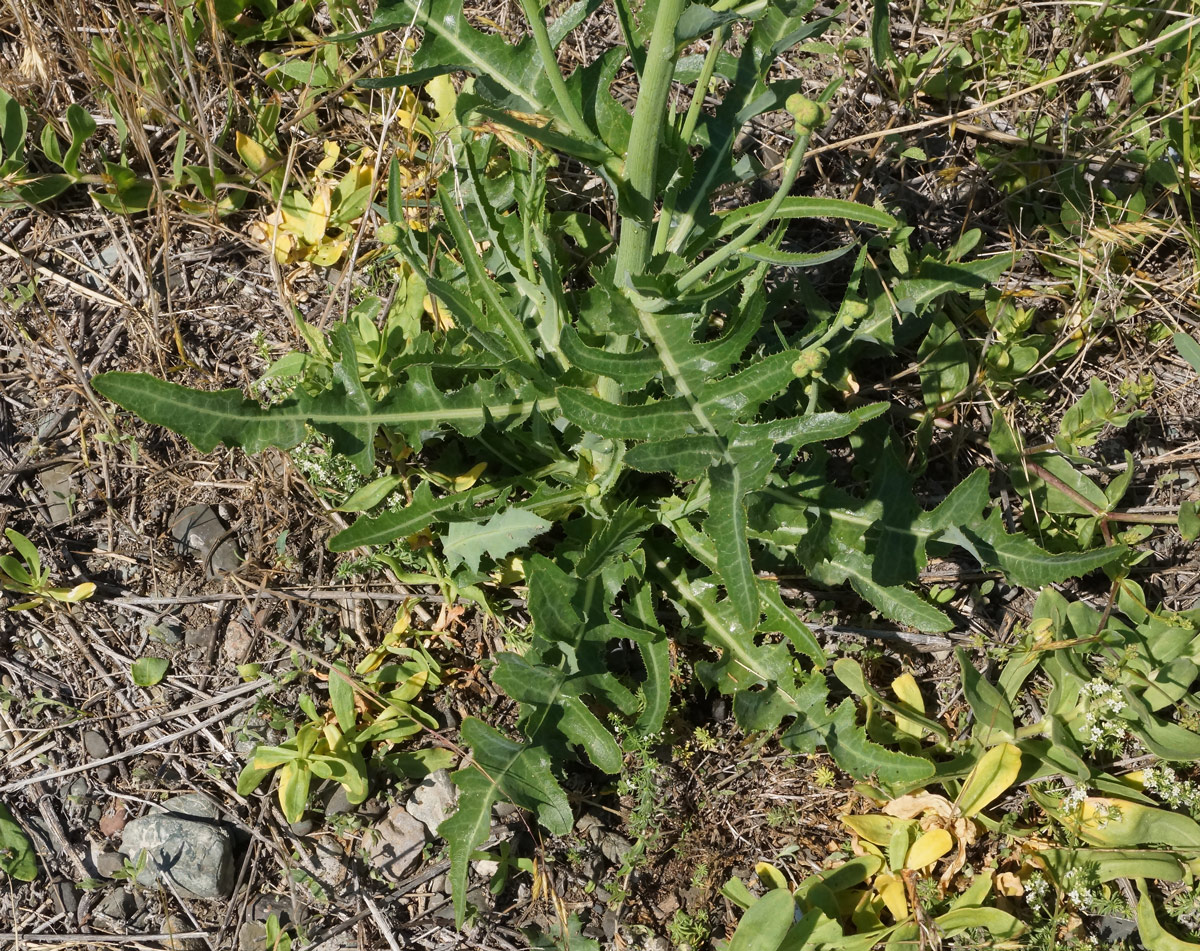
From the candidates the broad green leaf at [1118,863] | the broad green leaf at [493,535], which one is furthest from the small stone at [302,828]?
the broad green leaf at [1118,863]

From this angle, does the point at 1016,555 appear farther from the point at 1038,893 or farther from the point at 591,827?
the point at 591,827

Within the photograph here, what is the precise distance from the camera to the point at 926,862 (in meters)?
2.88

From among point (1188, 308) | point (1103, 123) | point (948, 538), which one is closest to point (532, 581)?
point (948, 538)

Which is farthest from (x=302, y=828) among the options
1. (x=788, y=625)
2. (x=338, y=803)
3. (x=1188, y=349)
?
(x=1188, y=349)

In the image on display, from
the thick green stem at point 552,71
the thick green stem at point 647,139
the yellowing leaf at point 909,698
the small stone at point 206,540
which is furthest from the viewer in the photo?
the small stone at point 206,540

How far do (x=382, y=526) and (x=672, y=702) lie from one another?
3.47ft

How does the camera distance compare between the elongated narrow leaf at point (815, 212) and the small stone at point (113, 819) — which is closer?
the elongated narrow leaf at point (815, 212)

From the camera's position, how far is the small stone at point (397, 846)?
118 inches

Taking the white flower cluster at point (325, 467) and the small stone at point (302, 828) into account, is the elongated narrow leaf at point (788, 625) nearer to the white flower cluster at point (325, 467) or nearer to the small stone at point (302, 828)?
the white flower cluster at point (325, 467)

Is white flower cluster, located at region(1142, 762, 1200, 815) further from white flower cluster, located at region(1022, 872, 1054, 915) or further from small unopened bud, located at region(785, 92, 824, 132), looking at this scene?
small unopened bud, located at region(785, 92, 824, 132)

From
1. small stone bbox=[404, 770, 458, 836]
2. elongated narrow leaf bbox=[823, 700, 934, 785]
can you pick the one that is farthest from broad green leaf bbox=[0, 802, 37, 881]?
elongated narrow leaf bbox=[823, 700, 934, 785]

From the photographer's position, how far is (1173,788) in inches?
114

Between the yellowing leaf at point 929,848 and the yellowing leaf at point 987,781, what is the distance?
0.40 feet

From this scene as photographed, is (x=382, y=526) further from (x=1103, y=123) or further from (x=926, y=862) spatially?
(x=1103, y=123)
